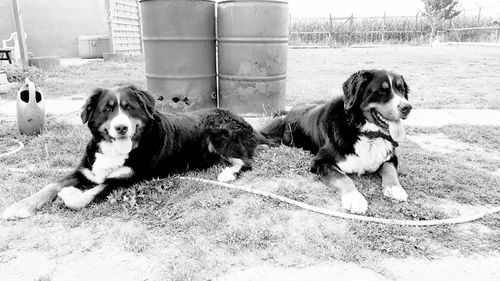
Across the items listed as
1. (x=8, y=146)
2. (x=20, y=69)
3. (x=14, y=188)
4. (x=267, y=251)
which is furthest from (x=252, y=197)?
(x=20, y=69)

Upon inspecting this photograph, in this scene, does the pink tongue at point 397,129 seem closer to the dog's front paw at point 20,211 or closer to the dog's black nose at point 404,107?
the dog's black nose at point 404,107

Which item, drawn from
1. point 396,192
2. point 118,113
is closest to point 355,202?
point 396,192

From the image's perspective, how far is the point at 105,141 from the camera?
3.54 meters

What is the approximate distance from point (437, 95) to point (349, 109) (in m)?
5.91

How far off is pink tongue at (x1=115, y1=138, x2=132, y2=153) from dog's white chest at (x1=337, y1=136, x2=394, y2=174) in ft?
6.72

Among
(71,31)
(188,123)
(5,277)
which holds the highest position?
Result: (71,31)

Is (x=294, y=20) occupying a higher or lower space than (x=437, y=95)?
higher

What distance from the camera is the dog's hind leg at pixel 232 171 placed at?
3979 millimetres

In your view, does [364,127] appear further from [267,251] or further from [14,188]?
[14,188]

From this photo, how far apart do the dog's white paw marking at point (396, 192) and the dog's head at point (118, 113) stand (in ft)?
7.49

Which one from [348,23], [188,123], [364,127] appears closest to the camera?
[364,127]

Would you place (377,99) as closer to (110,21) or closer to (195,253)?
(195,253)

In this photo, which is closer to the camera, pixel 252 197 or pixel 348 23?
pixel 252 197

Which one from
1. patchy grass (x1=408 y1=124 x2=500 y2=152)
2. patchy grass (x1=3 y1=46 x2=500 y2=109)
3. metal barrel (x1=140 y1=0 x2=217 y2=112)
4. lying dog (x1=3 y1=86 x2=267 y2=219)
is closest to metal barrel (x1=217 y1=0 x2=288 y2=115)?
metal barrel (x1=140 y1=0 x2=217 y2=112)
